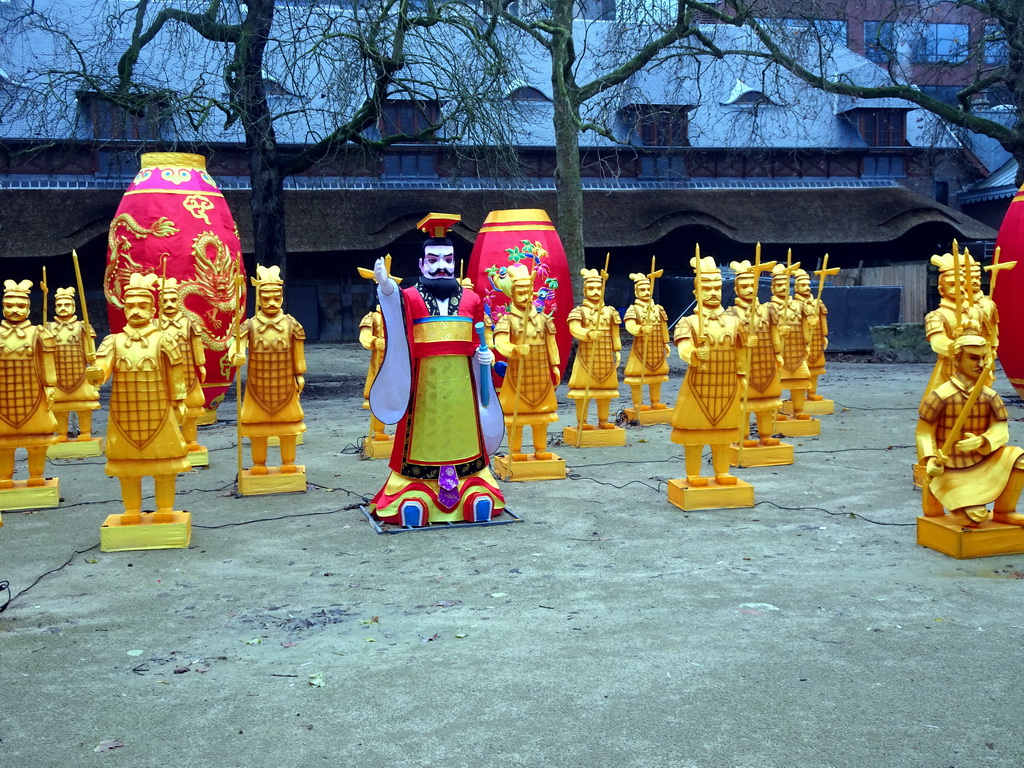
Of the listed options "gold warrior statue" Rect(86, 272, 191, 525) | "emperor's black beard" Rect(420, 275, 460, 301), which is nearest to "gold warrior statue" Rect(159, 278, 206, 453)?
"gold warrior statue" Rect(86, 272, 191, 525)

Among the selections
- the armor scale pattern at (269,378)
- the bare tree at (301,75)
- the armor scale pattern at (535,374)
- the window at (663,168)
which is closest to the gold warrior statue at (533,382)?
the armor scale pattern at (535,374)

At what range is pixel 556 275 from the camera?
11.3 meters

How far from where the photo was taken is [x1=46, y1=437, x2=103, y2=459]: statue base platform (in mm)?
8812

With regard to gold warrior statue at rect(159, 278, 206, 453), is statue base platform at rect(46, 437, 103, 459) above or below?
below

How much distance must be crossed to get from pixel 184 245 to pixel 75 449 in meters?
2.08

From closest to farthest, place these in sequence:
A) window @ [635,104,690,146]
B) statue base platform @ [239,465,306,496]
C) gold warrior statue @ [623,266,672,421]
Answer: statue base platform @ [239,465,306,496] < gold warrior statue @ [623,266,672,421] < window @ [635,104,690,146]

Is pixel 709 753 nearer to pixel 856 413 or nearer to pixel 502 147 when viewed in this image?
pixel 856 413

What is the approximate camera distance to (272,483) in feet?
23.5

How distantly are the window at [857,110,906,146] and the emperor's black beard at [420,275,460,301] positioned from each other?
55.3 feet

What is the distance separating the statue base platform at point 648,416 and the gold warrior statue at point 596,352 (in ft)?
3.42

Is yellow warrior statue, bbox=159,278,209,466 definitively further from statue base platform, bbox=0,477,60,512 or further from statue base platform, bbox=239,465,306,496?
statue base platform, bbox=0,477,60,512

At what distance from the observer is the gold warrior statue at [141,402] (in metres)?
5.55

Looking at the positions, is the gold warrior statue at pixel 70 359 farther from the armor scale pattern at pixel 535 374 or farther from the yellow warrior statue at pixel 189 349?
the armor scale pattern at pixel 535 374

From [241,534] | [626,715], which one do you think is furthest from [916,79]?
[626,715]
